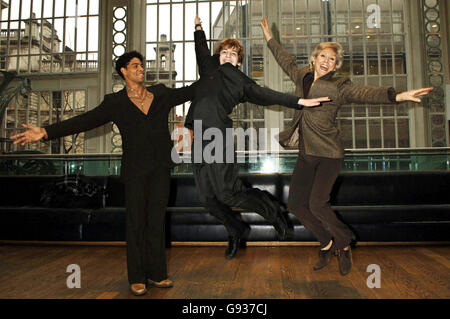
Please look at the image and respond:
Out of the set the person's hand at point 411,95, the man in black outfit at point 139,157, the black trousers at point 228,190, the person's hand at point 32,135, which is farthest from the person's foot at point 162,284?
the person's hand at point 411,95

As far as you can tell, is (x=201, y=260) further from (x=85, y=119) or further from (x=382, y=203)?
(x=382, y=203)

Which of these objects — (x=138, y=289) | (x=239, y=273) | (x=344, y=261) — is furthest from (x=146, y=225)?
(x=344, y=261)

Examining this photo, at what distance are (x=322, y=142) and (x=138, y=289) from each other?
1262mm

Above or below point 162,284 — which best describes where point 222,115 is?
above

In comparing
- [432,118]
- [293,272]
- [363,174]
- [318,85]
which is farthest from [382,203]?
[432,118]

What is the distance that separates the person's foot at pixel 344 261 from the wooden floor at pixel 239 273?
42 mm

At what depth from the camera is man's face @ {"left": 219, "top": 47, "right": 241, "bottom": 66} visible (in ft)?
7.89

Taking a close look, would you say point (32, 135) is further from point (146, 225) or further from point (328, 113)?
point (328, 113)

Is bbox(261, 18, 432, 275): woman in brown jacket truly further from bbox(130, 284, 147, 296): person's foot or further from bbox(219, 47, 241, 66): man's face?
bbox(130, 284, 147, 296): person's foot

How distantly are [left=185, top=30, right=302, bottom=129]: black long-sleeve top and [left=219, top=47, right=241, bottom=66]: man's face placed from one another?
36mm

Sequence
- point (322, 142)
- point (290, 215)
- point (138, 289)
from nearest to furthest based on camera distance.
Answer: point (138, 289), point (322, 142), point (290, 215)

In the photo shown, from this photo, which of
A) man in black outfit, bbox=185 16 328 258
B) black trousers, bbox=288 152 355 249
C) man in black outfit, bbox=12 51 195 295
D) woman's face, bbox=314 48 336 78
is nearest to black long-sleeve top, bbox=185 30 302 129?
man in black outfit, bbox=185 16 328 258

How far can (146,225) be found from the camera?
2164mm

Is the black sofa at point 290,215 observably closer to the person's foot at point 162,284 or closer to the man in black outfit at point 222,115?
the man in black outfit at point 222,115
